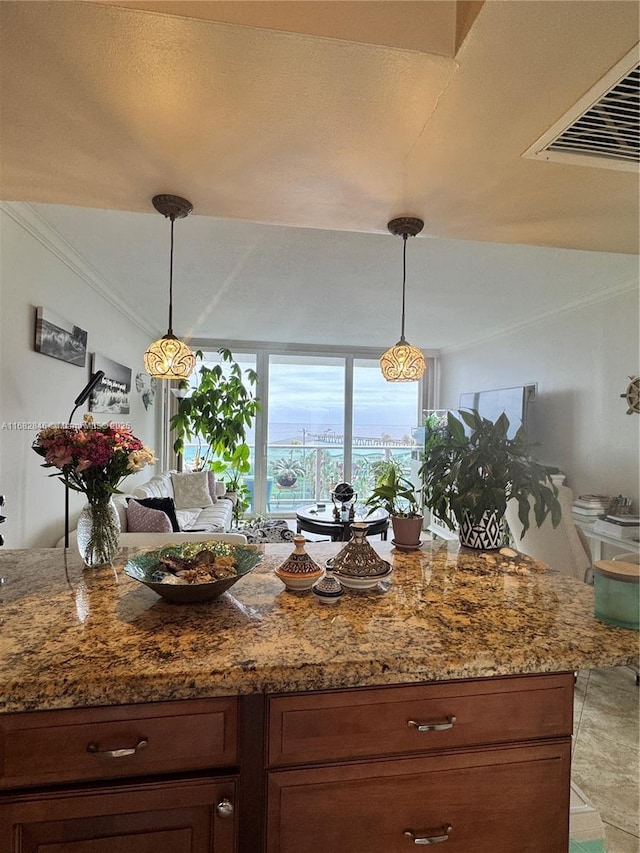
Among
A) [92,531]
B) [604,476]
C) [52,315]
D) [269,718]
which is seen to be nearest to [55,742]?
[269,718]

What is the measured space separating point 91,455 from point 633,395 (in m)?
3.55

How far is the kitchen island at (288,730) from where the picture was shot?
0.87m

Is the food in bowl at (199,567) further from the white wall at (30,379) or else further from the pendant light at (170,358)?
the white wall at (30,379)

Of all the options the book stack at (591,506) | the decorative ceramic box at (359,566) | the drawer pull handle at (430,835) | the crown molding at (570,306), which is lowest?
the drawer pull handle at (430,835)

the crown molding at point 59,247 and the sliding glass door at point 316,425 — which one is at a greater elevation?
the crown molding at point 59,247

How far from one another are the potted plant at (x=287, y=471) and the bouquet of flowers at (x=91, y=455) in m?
4.92

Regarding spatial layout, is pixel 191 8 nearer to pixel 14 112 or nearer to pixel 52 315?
pixel 14 112

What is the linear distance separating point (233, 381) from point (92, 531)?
14.0 ft

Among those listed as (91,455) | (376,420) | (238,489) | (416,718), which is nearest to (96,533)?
(91,455)

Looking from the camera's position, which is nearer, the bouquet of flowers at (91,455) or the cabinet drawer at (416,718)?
the cabinet drawer at (416,718)

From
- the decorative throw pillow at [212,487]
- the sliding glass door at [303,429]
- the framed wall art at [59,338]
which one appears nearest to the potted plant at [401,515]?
the framed wall art at [59,338]

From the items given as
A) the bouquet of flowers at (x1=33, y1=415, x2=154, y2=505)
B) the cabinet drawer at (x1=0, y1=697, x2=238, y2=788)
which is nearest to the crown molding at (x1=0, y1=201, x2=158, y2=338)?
the bouquet of flowers at (x1=33, y1=415, x2=154, y2=505)

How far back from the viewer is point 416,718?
3.17 feet

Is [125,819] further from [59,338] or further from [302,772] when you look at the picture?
[59,338]
